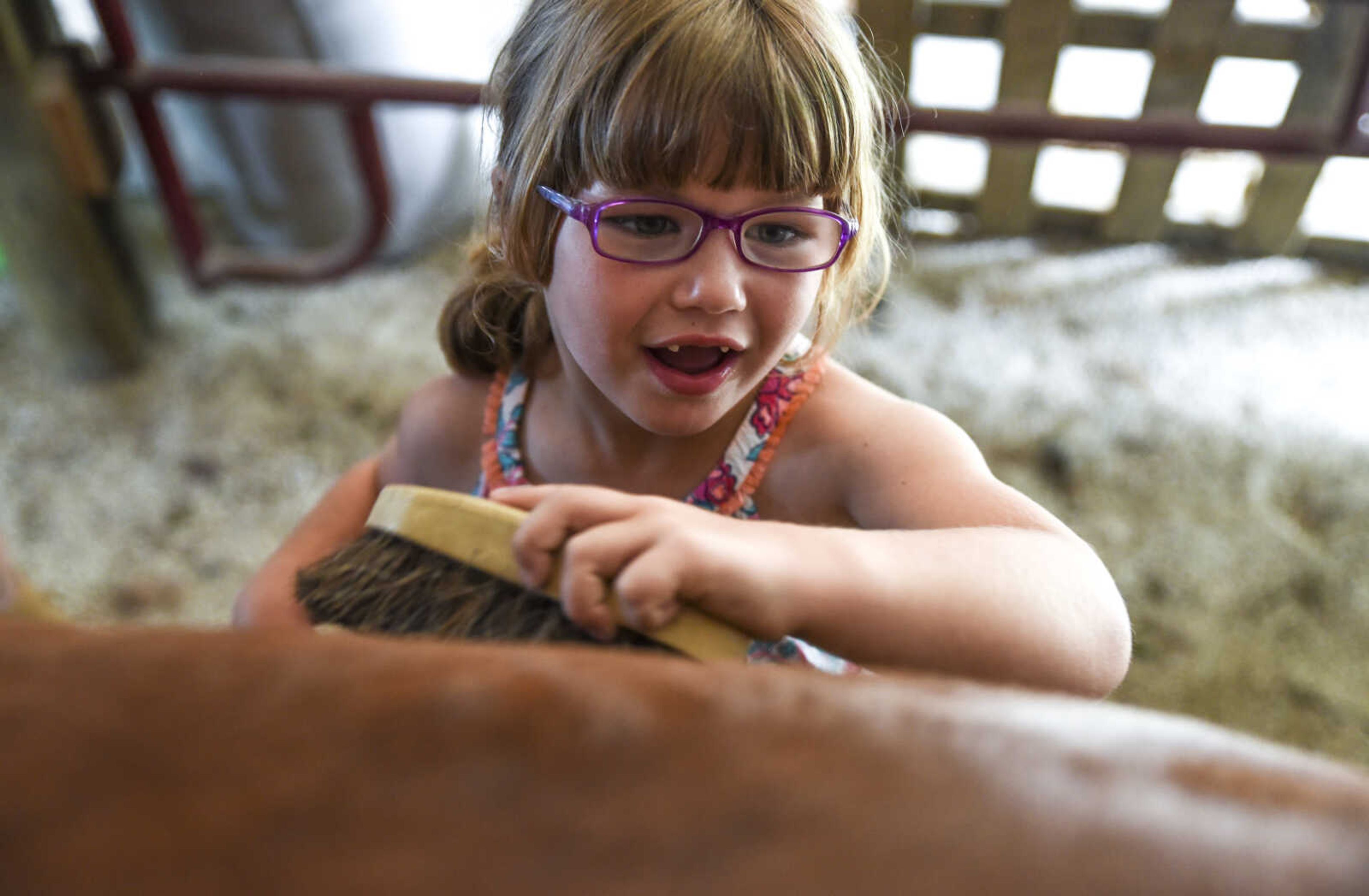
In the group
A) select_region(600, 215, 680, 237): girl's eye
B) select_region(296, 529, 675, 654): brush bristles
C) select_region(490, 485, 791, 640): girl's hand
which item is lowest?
select_region(296, 529, 675, 654): brush bristles

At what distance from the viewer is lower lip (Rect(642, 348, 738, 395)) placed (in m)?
0.72

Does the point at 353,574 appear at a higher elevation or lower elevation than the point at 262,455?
higher

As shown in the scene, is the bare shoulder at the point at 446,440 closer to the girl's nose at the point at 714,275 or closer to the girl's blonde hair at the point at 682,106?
the girl's blonde hair at the point at 682,106

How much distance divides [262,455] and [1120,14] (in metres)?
1.80

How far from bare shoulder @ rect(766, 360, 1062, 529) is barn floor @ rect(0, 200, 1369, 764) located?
28.3 inches

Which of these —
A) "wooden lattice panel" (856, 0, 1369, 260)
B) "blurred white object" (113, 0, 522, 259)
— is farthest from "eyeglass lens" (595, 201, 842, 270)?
"blurred white object" (113, 0, 522, 259)

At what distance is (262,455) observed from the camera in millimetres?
1809

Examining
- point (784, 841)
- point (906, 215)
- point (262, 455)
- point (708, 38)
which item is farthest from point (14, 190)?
point (784, 841)

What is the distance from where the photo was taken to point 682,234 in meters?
0.68

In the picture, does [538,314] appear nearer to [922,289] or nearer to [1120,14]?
[922,289]

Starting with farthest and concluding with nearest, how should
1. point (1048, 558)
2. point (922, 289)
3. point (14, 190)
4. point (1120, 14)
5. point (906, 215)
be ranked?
point (922, 289) → point (1120, 14) → point (14, 190) → point (906, 215) → point (1048, 558)

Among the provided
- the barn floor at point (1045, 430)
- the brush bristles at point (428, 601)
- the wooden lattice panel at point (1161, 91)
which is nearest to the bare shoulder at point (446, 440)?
the brush bristles at point (428, 601)

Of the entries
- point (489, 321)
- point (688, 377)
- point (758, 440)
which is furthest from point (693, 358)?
point (489, 321)

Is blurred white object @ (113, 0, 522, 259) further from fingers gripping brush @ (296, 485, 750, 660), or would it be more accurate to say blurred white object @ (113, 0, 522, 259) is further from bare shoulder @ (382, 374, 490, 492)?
fingers gripping brush @ (296, 485, 750, 660)
